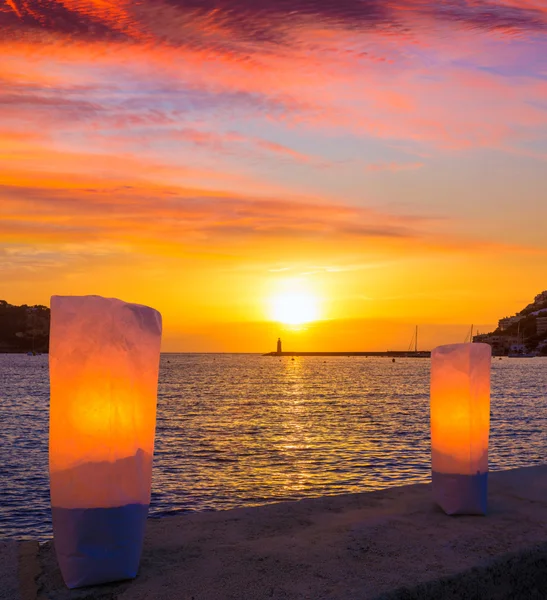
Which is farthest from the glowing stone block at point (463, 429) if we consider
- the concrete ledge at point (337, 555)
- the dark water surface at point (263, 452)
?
the dark water surface at point (263, 452)

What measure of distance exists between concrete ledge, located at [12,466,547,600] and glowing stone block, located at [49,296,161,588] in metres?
0.30

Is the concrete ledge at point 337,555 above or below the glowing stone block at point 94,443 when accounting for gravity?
below

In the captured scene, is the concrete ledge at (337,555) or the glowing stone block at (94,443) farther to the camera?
the glowing stone block at (94,443)

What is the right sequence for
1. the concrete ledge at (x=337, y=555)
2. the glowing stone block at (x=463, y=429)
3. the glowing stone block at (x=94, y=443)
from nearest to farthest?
the concrete ledge at (x=337, y=555), the glowing stone block at (x=94, y=443), the glowing stone block at (x=463, y=429)

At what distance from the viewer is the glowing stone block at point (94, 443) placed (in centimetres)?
552

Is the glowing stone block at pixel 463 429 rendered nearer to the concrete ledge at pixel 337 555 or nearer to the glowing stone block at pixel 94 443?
the concrete ledge at pixel 337 555

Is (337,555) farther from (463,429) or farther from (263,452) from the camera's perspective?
(263,452)

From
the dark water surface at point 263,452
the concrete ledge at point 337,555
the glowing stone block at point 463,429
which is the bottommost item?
the dark water surface at point 263,452

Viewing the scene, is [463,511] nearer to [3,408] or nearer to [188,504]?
[188,504]

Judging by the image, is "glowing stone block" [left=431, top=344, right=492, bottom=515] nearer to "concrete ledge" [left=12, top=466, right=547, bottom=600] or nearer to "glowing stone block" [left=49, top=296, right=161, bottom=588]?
"concrete ledge" [left=12, top=466, right=547, bottom=600]

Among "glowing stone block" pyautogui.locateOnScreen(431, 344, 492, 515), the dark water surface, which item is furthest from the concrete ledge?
the dark water surface

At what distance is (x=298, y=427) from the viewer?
4291 cm

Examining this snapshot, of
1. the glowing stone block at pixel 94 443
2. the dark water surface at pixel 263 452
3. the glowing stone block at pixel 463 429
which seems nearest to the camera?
the glowing stone block at pixel 94 443

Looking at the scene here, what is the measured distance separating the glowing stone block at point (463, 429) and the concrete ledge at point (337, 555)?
244 millimetres
